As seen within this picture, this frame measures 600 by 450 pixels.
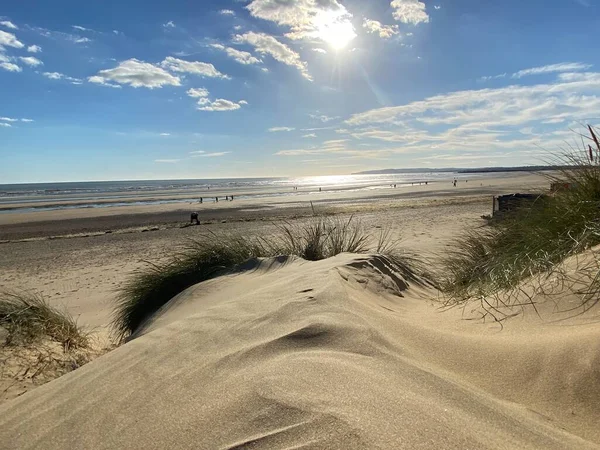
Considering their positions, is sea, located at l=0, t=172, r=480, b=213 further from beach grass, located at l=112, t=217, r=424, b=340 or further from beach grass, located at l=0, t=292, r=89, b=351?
beach grass, located at l=0, t=292, r=89, b=351

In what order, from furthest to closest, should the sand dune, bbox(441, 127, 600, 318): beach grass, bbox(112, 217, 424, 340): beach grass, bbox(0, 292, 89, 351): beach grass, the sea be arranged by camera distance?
1. the sea
2. bbox(112, 217, 424, 340): beach grass
3. bbox(0, 292, 89, 351): beach grass
4. bbox(441, 127, 600, 318): beach grass
5. the sand dune

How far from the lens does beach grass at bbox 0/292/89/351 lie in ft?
11.7

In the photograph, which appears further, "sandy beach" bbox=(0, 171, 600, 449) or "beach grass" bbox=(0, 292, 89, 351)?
"beach grass" bbox=(0, 292, 89, 351)

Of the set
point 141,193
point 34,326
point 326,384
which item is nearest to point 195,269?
point 34,326

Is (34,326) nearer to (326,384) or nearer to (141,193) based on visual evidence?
(326,384)

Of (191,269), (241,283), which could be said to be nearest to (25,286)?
(191,269)

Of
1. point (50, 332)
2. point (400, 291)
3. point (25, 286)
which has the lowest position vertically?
point (25, 286)

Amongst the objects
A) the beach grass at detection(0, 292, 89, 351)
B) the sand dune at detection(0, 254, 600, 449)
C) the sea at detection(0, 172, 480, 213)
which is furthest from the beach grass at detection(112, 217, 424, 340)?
the sea at detection(0, 172, 480, 213)

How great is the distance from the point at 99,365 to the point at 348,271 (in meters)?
2.18

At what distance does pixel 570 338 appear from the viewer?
1881mm

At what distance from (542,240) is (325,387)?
2.52 metres

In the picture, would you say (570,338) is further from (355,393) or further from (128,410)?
(128,410)

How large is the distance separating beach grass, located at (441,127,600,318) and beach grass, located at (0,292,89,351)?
139 inches

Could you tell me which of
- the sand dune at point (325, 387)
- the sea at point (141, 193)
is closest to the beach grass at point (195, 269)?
the sand dune at point (325, 387)
